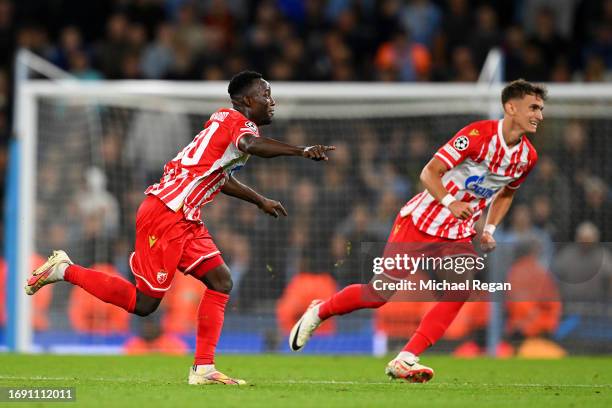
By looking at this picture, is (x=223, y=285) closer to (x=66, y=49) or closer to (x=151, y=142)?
(x=151, y=142)

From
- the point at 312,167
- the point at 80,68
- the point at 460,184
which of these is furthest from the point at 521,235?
the point at 80,68

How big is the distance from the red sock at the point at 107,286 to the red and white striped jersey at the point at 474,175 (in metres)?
2.00

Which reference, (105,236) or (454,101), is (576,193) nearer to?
(454,101)

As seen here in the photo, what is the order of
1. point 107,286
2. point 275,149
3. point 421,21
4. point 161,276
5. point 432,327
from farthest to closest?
1. point 421,21
2. point 432,327
3. point 107,286
4. point 161,276
5. point 275,149

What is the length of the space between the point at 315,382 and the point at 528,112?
2.34 metres

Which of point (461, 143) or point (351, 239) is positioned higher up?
point (351, 239)

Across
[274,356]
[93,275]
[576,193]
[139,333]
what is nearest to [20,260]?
[139,333]

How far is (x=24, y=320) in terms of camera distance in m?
11.6

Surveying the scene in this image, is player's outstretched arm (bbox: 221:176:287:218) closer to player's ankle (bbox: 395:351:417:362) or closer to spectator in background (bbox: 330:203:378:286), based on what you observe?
player's ankle (bbox: 395:351:417:362)

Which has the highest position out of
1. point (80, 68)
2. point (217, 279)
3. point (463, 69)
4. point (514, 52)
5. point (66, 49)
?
point (66, 49)

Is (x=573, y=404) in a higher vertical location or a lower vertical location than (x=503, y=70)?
lower

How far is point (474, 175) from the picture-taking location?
8133 millimetres

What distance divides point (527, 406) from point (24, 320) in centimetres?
631

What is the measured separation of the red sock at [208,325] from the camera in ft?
24.8
